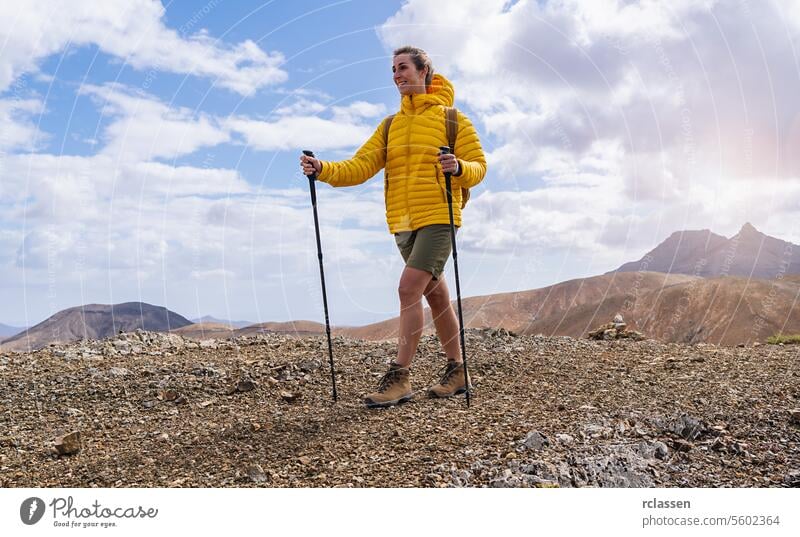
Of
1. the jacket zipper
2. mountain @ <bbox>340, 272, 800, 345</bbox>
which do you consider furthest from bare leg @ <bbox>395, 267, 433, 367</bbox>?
mountain @ <bbox>340, 272, 800, 345</bbox>

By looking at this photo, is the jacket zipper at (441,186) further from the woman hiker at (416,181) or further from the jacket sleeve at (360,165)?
the jacket sleeve at (360,165)

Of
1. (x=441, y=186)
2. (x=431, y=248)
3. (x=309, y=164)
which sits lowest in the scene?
(x=431, y=248)

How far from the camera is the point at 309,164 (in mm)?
5883

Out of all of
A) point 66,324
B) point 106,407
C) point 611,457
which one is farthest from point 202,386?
point 66,324

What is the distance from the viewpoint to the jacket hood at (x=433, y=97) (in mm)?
6066

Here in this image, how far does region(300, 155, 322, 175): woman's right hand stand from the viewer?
19.2 feet

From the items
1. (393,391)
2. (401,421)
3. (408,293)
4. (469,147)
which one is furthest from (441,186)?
(401,421)

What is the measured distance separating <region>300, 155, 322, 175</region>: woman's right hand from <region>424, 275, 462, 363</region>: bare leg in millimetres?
1486

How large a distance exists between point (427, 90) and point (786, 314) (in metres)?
14.3

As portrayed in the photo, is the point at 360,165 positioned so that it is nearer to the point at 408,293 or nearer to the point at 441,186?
the point at 441,186

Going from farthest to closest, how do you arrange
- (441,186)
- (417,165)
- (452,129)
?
(452,129) → (417,165) → (441,186)

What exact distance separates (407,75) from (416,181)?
39.7 inches

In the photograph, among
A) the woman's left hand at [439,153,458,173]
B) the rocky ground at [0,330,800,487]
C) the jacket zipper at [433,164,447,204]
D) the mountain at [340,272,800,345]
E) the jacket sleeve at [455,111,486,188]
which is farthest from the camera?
the mountain at [340,272,800,345]
